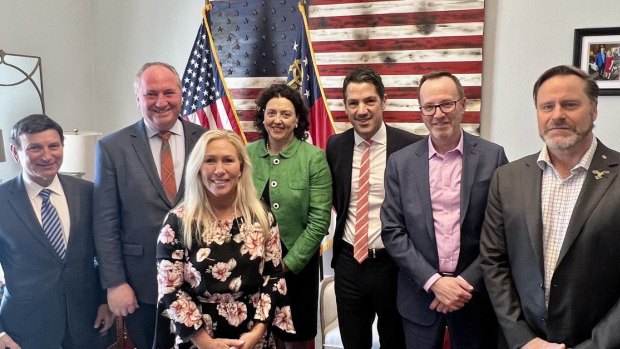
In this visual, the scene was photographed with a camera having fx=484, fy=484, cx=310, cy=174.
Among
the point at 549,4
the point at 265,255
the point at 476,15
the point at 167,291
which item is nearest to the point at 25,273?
the point at 167,291

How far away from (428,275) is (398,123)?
70.5 inches

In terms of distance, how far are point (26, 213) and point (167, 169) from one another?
61cm

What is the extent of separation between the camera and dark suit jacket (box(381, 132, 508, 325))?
1983 millimetres

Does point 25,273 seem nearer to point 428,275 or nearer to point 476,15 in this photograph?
point 428,275

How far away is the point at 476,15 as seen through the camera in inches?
130

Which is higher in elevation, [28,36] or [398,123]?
[28,36]

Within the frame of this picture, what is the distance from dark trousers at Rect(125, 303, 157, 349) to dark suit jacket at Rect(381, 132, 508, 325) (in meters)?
1.16

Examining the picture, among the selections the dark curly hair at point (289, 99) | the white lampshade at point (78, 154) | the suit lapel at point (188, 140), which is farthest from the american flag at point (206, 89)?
the suit lapel at point (188, 140)

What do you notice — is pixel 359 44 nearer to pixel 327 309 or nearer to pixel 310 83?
pixel 310 83

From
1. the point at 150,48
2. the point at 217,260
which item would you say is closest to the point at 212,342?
the point at 217,260

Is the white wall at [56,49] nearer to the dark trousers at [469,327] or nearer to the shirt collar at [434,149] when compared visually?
the shirt collar at [434,149]

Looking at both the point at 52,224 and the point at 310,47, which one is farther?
the point at 310,47

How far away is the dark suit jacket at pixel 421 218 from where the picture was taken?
198 cm

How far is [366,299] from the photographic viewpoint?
232cm
